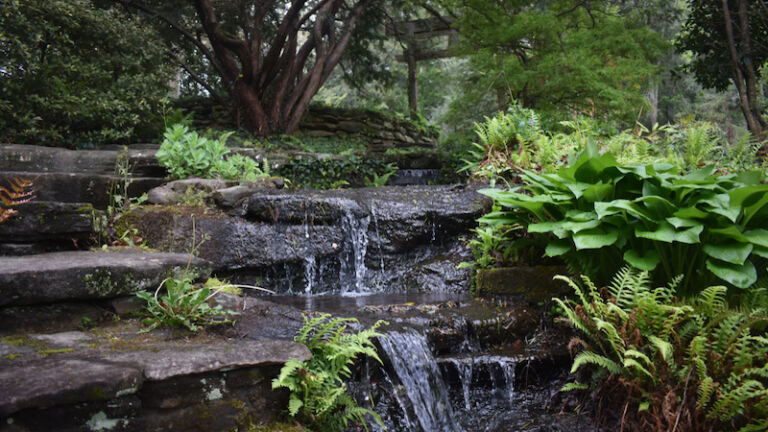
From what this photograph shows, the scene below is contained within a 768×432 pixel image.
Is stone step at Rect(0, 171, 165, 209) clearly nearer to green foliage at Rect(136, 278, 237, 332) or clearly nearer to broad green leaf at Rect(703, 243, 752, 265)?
green foliage at Rect(136, 278, 237, 332)

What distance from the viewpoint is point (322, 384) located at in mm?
2393

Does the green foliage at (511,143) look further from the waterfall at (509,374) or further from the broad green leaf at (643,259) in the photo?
the waterfall at (509,374)

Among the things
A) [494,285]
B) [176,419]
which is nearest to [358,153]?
[494,285]

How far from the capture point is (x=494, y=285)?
4.13m

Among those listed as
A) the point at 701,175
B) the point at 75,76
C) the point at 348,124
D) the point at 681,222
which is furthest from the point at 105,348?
the point at 348,124

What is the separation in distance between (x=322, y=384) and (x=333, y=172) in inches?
295

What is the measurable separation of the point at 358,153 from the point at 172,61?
184 inches

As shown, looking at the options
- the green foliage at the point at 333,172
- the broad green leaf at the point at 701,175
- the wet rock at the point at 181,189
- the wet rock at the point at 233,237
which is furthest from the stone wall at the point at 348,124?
the broad green leaf at the point at 701,175

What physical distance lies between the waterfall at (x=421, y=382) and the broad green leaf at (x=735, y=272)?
1.77 meters

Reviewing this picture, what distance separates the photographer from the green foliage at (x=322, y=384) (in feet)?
7.40

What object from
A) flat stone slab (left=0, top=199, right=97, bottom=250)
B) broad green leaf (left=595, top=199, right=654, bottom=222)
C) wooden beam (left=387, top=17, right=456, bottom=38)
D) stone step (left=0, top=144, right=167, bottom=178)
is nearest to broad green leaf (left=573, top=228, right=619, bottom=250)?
broad green leaf (left=595, top=199, right=654, bottom=222)

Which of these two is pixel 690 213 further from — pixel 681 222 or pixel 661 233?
pixel 661 233

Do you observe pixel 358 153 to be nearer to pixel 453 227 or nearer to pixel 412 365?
pixel 453 227

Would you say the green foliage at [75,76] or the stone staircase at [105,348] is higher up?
the green foliage at [75,76]
